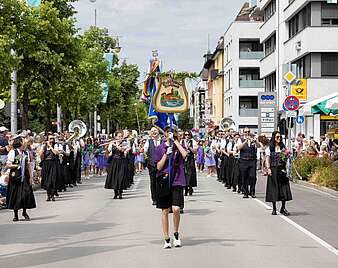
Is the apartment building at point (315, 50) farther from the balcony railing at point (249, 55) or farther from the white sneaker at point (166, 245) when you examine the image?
the white sneaker at point (166, 245)

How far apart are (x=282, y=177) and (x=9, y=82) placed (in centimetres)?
1282

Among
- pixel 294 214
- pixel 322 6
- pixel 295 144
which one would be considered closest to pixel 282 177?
pixel 294 214

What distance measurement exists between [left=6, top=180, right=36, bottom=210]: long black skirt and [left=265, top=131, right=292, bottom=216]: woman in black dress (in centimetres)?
500

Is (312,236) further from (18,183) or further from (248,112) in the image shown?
(248,112)

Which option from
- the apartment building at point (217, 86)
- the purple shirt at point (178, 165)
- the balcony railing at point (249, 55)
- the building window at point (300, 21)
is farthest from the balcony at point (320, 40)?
the apartment building at point (217, 86)

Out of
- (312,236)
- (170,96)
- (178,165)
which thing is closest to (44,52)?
(170,96)

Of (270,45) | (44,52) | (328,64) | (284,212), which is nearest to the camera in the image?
(284,212)

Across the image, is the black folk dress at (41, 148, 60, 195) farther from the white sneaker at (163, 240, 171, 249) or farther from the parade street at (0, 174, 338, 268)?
the white sneaker at (163, 240, 171, 249)

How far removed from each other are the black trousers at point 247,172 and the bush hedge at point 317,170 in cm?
325

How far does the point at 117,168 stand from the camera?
63.3ft

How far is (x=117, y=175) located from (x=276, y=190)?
230 inches

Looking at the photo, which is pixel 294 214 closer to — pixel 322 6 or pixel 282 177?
pixel 282 177

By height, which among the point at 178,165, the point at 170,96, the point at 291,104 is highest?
the point at 291,104

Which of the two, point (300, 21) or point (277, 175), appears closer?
point (277, 175)
